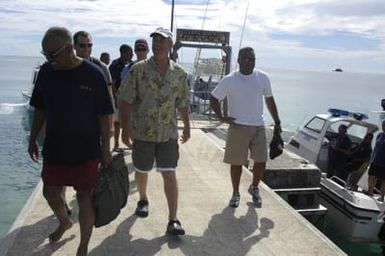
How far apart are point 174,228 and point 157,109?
1.14 m

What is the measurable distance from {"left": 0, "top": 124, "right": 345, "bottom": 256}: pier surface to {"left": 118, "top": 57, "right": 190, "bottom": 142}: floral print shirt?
3.18 ft

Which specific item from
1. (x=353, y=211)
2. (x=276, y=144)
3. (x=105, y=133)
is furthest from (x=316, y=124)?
Result: (x=105, y=133)

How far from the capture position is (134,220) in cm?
500

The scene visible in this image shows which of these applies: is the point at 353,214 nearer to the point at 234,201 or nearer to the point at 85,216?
the point at 234,201

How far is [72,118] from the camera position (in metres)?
3.59

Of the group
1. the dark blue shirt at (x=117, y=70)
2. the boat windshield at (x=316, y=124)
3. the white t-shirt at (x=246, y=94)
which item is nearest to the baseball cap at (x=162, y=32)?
the white t-shirt at (x=246, y=94)

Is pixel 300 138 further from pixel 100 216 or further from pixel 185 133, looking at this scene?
pixel 100 216

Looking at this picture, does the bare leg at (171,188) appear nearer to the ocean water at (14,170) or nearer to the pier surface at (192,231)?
the pier surface at (192,231)

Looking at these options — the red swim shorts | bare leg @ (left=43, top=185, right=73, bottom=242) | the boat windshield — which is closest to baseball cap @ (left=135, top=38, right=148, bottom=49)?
bare leg @ (left=43, top=185, right=73, bottom=242)

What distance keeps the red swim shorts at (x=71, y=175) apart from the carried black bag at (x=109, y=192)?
0.12 m

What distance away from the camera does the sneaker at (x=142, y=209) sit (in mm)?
5082

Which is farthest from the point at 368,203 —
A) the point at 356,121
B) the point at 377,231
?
the point at 356,121

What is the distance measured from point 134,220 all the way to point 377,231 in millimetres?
4817

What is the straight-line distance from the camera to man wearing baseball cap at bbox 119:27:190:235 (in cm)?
446
